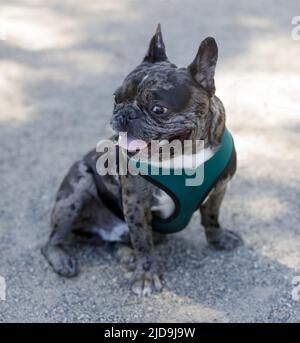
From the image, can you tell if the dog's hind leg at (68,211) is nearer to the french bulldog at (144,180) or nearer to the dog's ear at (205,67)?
the french bulldog at (144,180)

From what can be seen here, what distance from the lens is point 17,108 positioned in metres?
6.48

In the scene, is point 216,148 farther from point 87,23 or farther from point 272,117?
point 87,23

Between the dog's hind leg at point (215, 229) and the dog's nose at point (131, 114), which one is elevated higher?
the dog's nose at point (131, 114)

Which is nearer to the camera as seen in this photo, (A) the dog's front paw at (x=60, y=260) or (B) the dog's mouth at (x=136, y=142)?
(B) the dog's mouth at (x=136, y=142)

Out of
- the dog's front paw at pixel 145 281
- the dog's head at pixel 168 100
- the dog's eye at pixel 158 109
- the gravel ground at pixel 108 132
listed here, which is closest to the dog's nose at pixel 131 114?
the dog's head at pixel 168 100

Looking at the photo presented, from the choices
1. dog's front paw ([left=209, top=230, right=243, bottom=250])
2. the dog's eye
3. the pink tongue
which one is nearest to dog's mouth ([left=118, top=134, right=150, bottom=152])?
the pink tongue

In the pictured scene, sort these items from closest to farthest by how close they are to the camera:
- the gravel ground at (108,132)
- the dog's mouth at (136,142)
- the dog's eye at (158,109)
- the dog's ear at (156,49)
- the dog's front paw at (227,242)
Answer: the dog's eye at (158,109) → the dog's mouth at (136,142) → the dog's ear at (156,49) → the gravel ground at (108,132) → the dog's front paw at (227,242)

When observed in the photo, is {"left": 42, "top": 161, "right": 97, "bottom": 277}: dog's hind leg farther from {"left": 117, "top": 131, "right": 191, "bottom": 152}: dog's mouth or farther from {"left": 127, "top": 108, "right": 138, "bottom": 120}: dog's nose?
{"left": 127, "top": 108, "right": 138, "bottom": 120}: dog's nose

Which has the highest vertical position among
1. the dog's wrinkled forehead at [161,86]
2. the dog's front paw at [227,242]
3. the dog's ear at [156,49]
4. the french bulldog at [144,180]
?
the dog's ear at [156,49]

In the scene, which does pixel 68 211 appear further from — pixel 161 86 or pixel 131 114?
pixel 161 86

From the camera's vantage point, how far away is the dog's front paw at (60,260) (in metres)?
4.48

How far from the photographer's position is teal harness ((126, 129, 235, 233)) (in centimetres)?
409

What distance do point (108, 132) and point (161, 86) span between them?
2345mm

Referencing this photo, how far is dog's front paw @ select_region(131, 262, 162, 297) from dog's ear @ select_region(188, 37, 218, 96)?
112cm
